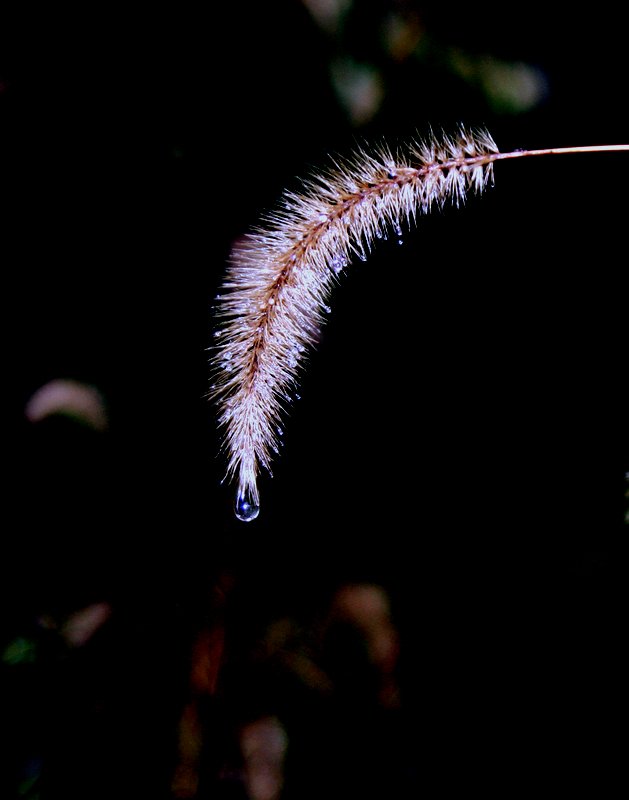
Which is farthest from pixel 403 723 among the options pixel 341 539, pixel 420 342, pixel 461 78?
pixel 461 78

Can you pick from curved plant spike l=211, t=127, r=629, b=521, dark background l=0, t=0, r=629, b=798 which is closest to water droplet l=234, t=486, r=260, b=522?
curved plant spike l=211, t=127, r=629, b=521

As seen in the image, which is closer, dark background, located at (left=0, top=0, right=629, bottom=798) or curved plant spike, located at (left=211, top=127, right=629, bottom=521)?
curved plant spike, located at (left=211, top=127, right=629, bottom=521)

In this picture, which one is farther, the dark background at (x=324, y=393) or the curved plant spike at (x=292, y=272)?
the dark background at (x=324, y=393)

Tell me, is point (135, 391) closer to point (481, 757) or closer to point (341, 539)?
point (341, 539)

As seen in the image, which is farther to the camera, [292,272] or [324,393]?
[324,393]

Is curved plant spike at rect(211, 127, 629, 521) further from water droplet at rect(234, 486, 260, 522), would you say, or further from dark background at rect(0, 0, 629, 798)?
dark background at rect(0, 0, 629, 798)

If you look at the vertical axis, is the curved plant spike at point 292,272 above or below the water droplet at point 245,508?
above

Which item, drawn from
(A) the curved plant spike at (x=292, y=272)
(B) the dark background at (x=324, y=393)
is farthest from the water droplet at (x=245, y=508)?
A: (B) the dark background at (x=324, y=393)

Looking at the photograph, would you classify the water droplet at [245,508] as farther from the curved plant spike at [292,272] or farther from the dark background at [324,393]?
the dark background at [324,393]
